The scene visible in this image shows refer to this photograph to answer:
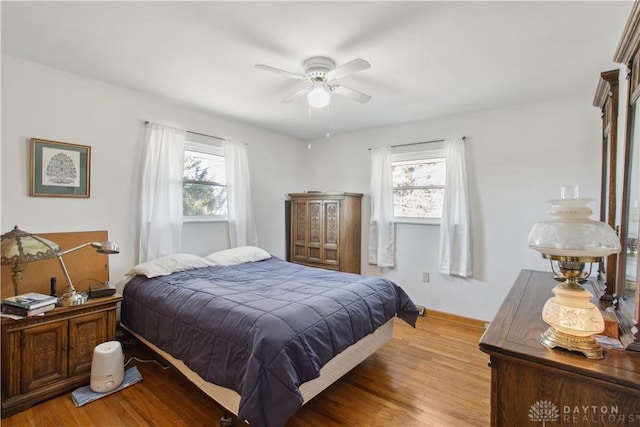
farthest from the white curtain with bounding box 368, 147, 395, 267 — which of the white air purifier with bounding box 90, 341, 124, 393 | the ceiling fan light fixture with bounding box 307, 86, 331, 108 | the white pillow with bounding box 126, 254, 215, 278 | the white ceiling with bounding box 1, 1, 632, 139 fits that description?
the white air purifier with bounding box 90, 341, 124, 393

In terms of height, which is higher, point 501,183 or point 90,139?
point 90,139

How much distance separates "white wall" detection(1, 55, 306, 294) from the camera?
2.34 m

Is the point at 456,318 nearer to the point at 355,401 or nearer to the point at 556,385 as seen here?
the point at 355,401

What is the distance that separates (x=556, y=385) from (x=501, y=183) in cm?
284

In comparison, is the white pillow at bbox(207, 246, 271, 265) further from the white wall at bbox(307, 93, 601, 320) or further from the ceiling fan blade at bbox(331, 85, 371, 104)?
the ceiling fan blade at bbox(331, 85, 371, 104)

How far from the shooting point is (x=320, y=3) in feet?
5.48

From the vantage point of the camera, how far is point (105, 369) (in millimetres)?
2129

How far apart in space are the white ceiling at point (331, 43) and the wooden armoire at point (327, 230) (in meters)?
1.58

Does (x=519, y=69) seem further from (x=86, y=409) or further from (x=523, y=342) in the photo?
(x=86, y=409)

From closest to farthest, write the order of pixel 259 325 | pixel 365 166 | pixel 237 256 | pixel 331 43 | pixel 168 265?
pixel 259 325 → pixel 331 43 → pixel 168 265 → pixel 237 256 → pixel 365 166

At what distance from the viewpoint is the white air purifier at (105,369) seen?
2.12 m

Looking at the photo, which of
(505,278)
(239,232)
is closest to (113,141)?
(239,232)

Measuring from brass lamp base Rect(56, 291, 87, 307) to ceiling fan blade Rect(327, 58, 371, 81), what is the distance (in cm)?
256

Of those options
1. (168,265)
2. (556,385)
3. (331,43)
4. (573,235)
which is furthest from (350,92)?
(168,265)
